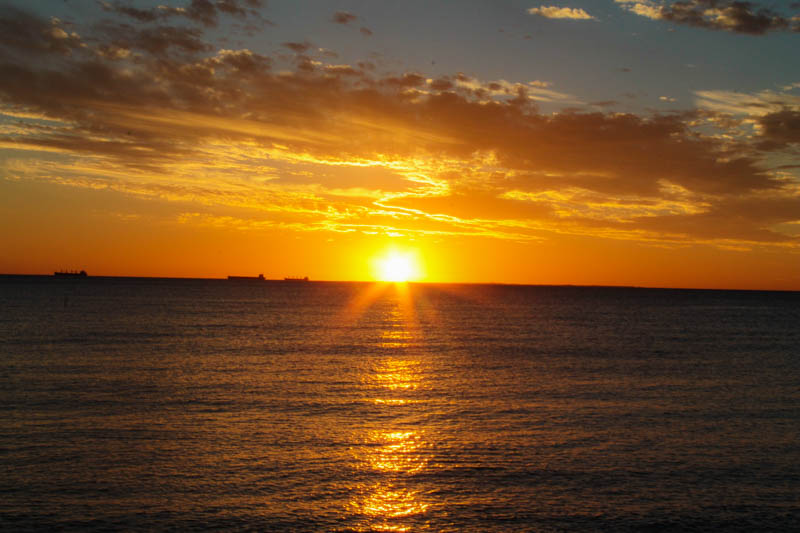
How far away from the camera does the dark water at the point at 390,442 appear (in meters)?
17.8

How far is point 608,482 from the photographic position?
20.7 metres

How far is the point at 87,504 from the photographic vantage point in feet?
58.7

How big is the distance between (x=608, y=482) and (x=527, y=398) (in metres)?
14.4

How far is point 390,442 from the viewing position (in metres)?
25.0

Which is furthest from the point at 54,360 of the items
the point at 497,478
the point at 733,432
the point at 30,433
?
the point at 733,432

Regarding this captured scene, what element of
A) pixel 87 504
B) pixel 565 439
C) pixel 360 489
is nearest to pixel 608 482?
pixel 565 439

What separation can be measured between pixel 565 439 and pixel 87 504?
18.3m

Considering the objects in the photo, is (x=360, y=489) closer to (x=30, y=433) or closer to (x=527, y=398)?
(x=30, y=433)

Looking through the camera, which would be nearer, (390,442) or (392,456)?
(392,456)

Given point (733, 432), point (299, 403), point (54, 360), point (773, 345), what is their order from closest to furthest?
point (733, 432) < point (299, 403) < point (54, 360) < point (773, 345)

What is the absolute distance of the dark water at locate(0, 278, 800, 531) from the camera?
1784cm

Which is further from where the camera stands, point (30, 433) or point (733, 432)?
point (733, 432)

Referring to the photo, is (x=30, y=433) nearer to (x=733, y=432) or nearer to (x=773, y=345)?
(x=733, y=432)

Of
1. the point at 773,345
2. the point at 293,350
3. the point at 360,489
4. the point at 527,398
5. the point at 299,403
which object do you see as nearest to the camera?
the point at 360,489
